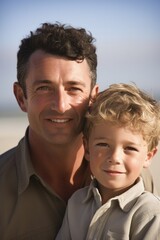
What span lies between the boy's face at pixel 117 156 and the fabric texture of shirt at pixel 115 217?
0.25ft

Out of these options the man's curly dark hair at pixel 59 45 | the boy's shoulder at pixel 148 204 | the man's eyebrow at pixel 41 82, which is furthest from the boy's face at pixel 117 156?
the man's curly dark hair at pixel 59 45

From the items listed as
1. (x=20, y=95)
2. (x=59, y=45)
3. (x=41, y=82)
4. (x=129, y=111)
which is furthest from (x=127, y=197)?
(x=20, y=95)

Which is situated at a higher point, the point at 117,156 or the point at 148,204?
the point at 117,156

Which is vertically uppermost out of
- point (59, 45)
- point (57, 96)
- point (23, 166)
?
point (59, 45)

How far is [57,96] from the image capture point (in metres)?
3.13

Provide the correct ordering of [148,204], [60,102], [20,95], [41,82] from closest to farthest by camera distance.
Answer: [148,204] < [60,102] < [41,82] < [20,95]

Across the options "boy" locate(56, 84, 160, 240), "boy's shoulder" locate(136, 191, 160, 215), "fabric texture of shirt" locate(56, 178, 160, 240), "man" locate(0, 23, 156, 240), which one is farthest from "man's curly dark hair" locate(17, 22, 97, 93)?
"boy's shoulder" locate(136, 191, 160, 215)

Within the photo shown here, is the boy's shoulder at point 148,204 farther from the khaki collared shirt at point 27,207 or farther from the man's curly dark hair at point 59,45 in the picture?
the man's curly dark hair at point 59,45

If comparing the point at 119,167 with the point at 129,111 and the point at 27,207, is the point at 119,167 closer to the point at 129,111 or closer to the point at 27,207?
the point at 129,111

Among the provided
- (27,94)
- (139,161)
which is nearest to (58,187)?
(27,94)

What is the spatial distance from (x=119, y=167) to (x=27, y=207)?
76 centimetres

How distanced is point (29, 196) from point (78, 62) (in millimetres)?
861

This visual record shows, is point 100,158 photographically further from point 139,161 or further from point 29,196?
point 29,196

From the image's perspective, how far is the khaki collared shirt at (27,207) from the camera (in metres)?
3.14
